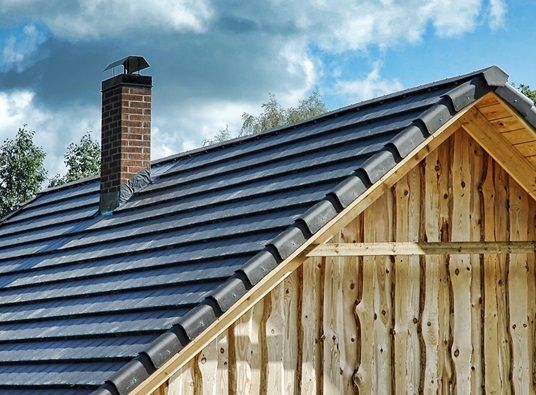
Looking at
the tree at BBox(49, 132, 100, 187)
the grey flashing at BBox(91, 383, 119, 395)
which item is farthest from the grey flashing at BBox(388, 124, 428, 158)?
the tree at BBox(49, 132, 100, 187)

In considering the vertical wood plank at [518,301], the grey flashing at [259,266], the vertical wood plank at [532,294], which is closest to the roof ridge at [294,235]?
the grey flashing at [259,266]

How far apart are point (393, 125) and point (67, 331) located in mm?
3450

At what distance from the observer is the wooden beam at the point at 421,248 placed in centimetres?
981

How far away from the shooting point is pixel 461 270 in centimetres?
1063

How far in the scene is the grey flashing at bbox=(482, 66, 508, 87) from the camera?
9766mm

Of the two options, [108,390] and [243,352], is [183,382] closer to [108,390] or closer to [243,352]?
[243,352]

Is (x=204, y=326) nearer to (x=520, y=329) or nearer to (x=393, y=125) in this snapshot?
(x=393, y=125)

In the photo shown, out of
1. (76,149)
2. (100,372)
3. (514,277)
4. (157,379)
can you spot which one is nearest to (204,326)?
(157,379)

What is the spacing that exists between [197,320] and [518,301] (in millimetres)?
3599

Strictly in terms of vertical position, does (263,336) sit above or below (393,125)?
below

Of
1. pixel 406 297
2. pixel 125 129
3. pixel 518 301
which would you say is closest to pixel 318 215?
pixel 406 297

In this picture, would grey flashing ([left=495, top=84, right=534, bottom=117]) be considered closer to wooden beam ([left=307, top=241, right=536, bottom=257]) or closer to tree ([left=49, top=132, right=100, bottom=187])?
wooden beam ([left=307, top=241, right=536, bottom=257])

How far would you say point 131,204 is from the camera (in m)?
13.4

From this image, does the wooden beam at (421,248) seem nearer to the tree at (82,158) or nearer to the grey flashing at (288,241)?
the grey flashing at (288,241)
